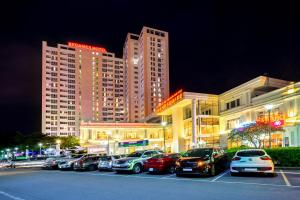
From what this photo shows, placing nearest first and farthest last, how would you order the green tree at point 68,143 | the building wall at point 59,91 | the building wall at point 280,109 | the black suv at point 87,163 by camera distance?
the black suv at point 87,163 → the building wall at point 280,109 → the green tree at point 68,143 → the building wall at point 59,91

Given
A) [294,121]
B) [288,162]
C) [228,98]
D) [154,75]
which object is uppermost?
[154,75]

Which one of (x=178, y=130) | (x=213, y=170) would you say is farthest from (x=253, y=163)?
(x=178, y=130)

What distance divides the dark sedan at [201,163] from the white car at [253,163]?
1098 millimetres

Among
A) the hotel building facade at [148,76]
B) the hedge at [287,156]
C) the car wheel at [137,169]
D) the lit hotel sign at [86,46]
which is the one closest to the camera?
the hedge at [287,156]

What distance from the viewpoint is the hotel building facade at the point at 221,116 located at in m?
34.4

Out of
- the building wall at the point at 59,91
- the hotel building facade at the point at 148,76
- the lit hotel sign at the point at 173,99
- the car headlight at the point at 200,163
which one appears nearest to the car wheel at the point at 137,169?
the car headlight at the point at 200,163

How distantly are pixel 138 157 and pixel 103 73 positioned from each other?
129 m

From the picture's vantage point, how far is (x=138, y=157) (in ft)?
70.9

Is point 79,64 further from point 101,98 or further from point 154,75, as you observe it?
point 154,75

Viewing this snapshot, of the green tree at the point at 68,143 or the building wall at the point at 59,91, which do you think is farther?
the building wall at the point at 59,91

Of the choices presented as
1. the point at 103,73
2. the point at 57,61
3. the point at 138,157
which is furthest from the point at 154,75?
the point at 138,157

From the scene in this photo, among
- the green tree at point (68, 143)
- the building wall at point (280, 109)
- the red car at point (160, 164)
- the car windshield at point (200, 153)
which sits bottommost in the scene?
the green tree at point (68, 143)

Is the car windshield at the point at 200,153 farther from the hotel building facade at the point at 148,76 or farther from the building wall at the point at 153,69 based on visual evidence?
the building wall at the point at 153,69

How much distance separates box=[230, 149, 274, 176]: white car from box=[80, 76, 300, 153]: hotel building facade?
15.6 meters
